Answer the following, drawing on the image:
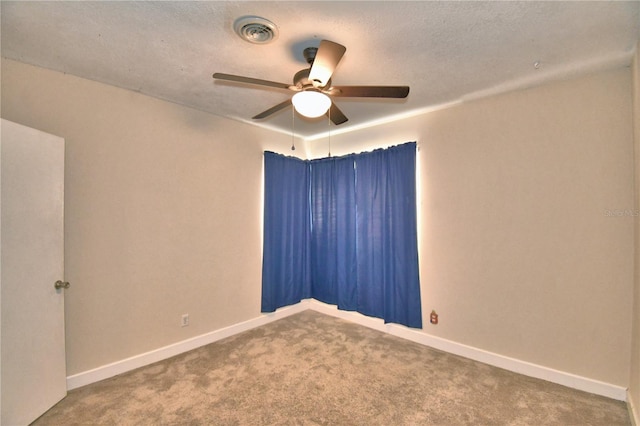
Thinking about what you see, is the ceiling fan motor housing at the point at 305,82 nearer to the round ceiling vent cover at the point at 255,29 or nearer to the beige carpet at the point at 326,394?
the round ceiling vent cover at the point at 255,29

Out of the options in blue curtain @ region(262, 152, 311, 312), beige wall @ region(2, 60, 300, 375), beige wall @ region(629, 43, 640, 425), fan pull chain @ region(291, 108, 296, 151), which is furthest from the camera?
blue curtain @ region(262, 152, 311, 312)

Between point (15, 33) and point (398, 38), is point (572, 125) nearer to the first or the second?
point (398, 38)

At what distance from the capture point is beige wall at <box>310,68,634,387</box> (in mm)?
2166

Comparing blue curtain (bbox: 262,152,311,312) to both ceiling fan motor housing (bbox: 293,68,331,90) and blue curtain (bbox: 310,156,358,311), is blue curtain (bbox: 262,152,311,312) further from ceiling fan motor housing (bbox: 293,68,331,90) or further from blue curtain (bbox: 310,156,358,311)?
ceiling fan motor housing (bbox: 293,68,331,90)

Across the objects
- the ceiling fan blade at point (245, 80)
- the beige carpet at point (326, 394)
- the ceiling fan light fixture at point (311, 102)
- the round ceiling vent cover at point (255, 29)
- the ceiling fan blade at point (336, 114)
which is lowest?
the beige carpet at point (326, 394)

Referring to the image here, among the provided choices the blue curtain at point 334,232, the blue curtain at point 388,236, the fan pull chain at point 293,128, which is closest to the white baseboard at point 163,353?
the blue curtain at point 334,232

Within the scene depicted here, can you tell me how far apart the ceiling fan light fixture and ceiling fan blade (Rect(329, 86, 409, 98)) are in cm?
17

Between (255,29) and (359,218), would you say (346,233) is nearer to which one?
(359,218)

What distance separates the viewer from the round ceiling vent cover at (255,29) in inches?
64.4

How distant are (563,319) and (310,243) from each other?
2.85m

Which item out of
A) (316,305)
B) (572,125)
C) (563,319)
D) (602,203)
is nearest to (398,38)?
(572,125)

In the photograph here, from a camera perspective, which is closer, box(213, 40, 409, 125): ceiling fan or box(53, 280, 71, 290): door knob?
box(213, 40, 409, 125): ceiling fan

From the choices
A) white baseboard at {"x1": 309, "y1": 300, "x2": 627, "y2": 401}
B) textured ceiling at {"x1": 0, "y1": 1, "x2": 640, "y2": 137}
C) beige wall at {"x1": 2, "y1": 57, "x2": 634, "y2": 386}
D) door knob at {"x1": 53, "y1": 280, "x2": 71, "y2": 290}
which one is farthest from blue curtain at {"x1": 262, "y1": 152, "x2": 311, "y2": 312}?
door knob at {"x1": 53, "y1": 280, "x2": 71, "y2": 290}

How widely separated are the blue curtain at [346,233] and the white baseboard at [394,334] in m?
0.15
